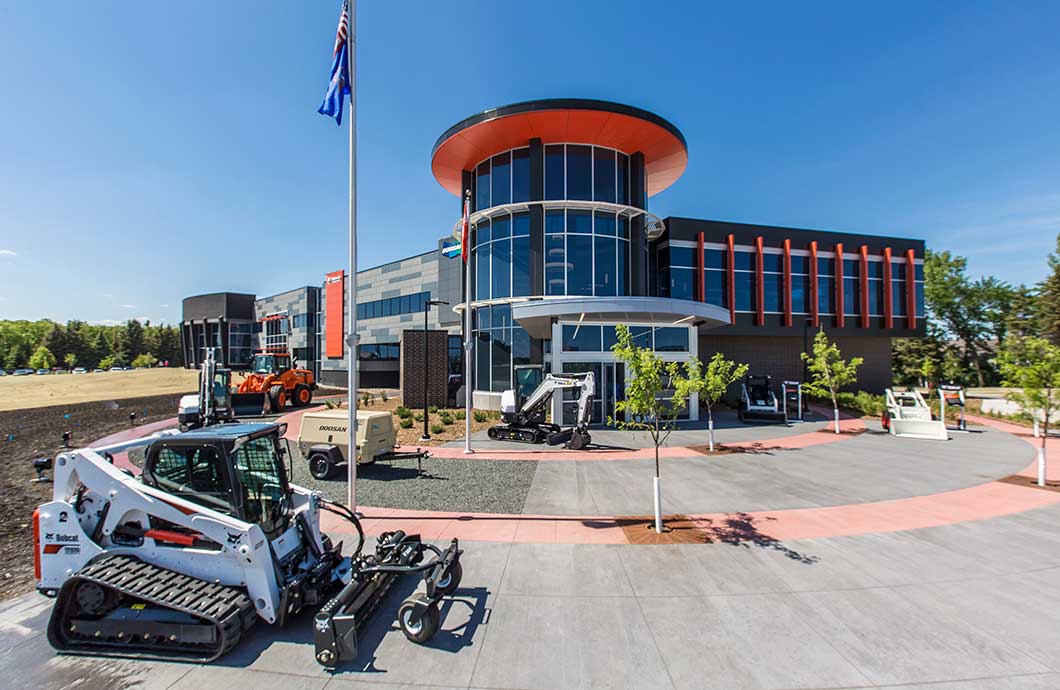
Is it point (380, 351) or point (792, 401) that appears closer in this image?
point (792, 401)

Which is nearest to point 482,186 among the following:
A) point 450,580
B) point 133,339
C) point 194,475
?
point 194,475

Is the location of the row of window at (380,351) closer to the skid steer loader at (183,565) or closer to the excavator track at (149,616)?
the skid steer loader at (183,565)

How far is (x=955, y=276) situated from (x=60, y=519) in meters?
69.6

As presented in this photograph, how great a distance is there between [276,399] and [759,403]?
29.1 meters

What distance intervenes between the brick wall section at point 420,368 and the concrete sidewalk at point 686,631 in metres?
19.6

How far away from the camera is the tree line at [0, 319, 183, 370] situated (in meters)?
85.3

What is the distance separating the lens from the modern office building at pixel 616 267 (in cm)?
2102

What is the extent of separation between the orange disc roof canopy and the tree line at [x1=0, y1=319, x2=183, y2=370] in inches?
4126

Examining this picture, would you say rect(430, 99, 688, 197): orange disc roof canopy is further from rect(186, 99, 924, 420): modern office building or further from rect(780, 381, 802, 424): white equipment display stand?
rect(780, 381, 802, 424): white equipment display stand

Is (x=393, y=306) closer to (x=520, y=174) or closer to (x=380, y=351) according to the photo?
(x=380, y=351)

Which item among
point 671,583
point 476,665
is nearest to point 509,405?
point 671,583

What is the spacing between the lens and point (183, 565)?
4.68 meters

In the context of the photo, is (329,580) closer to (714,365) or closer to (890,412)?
(714,365)

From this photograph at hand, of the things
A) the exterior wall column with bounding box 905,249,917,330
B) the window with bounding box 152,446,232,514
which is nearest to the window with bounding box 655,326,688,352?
the window with bounding box 152,446,232,514
